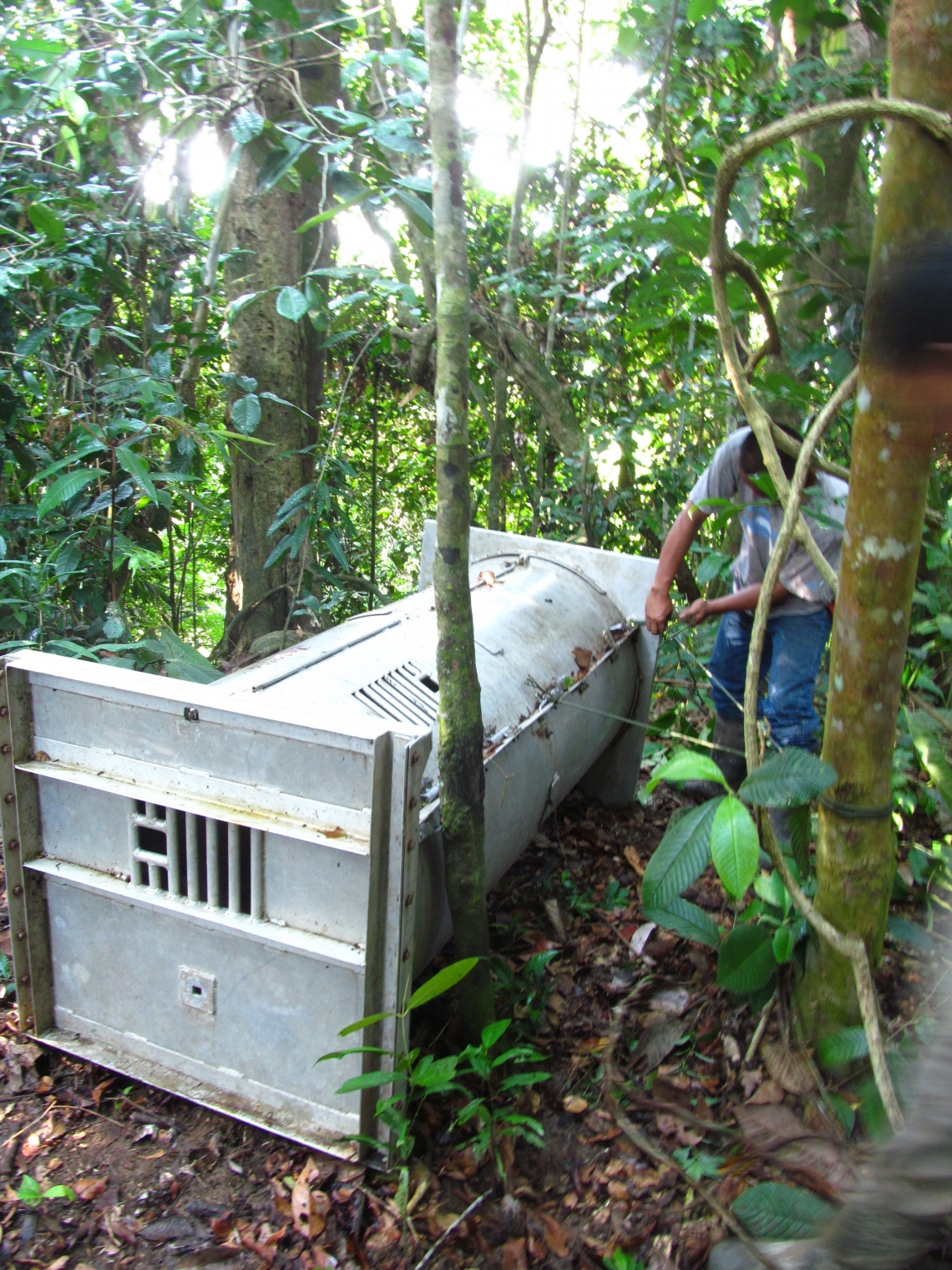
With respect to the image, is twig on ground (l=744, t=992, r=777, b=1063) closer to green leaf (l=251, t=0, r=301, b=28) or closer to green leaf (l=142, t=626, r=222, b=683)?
green leaf (l=142, t=626, r=222, b=683)

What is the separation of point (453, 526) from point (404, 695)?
617 mm

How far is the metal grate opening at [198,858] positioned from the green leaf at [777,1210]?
1.15m

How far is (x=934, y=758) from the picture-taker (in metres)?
2.42

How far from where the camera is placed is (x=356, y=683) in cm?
248

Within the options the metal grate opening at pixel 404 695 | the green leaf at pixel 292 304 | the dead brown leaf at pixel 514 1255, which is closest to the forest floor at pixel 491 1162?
the dead brown leaf at pixel 514 1255

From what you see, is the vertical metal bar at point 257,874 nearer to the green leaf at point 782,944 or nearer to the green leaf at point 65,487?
the green leaf at point 782,944

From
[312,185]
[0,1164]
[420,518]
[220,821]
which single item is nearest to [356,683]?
[220,821]

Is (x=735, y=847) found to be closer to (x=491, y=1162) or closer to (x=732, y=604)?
(x=491, y=1162)

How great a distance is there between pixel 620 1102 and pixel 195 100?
12.0ft

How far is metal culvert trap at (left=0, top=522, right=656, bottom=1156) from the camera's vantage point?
194cm

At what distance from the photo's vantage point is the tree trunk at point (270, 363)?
4.33 meters

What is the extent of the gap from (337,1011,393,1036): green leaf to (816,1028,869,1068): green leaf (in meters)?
0.98

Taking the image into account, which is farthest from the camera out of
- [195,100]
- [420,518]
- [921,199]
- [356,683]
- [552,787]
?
[420,518]

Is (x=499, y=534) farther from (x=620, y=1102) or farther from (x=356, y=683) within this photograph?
(x=620, y=1102)
